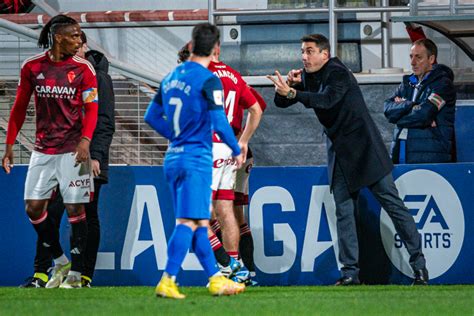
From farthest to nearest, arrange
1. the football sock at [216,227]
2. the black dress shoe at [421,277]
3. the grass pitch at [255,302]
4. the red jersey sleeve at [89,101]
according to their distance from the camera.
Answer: the football sock at [216,227]
the black dress shoe at [421,277]
the red jersey sleeve at [89,101]
the grass pitch at [255,302]

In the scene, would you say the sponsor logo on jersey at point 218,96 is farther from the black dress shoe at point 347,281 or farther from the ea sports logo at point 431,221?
the ea sports logo at point 431,221

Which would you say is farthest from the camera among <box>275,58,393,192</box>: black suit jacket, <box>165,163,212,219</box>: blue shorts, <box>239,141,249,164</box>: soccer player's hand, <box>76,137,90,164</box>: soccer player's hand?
<box>275,58,393,192</box>: black suit jacket

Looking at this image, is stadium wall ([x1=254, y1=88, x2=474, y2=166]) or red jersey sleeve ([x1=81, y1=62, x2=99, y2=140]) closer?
red jersey sleeve ([x1=81, y1=62, x2=99, y2=140])

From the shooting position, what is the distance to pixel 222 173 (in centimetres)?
1102

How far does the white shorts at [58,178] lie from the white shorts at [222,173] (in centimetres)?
113

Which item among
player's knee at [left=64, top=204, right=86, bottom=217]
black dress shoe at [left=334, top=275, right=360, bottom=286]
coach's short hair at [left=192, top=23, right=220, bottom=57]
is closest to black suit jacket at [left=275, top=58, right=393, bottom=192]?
black dress shoe at [left=334, top=275, right=360, bottom=286]

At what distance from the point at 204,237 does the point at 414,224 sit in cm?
277

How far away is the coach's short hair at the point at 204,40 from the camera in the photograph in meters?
9.29

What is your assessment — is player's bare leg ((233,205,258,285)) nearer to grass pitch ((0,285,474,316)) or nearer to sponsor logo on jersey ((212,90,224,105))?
grass pitch ((0,285,474,316))

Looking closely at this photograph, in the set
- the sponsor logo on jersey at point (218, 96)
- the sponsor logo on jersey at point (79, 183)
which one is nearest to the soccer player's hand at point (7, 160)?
the sponsor logo on jersey at point (79, 183)

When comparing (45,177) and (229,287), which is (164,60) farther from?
(229,287)

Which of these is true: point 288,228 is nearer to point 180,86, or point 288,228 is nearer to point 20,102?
point 20,102

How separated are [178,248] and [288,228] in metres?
3.00

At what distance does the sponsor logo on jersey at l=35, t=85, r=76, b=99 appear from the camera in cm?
1101
